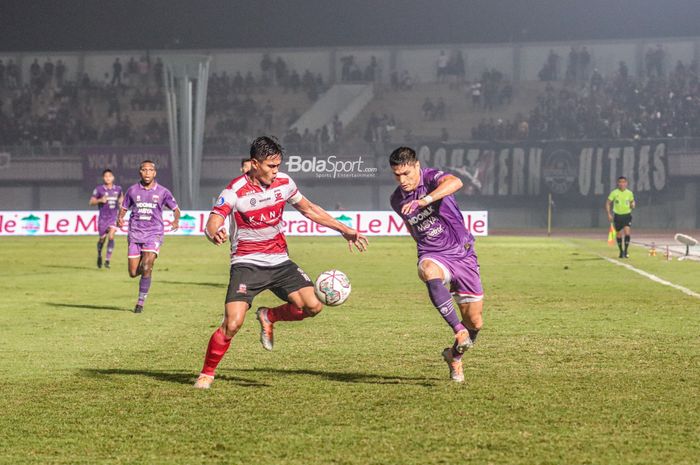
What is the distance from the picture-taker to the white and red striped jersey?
9.13 m

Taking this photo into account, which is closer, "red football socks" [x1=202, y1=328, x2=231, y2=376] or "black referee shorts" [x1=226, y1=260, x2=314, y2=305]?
"red football socks" [x1=202, y1=328, x2=231, y2=376]

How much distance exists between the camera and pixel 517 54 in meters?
62.8

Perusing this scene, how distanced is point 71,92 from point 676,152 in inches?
1373

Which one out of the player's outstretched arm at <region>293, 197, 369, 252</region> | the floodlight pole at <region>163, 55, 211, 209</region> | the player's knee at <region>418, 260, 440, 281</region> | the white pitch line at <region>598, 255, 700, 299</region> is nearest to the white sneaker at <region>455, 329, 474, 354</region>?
the player's knee at <region>418, 260, 440, 281</region>

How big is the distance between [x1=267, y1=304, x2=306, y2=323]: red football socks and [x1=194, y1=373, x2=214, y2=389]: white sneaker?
1.05 m

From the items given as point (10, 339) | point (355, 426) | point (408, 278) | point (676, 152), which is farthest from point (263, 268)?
point (676, 152)

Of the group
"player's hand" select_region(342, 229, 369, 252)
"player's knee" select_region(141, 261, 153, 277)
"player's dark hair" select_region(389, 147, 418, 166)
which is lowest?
"player's knee" select_region(141, 261, 153, 277)

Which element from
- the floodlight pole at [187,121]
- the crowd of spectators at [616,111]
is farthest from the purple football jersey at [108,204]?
the crowd of spectators at [616,111]

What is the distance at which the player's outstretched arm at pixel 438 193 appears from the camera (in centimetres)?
891

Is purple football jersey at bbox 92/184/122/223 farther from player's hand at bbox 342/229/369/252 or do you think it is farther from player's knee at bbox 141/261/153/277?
player's hand at bbox 342/229/369/252

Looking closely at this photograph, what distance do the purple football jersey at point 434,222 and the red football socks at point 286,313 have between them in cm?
123

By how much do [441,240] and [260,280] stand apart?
1.67 metres

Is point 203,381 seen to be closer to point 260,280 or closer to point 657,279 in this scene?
point 260,280

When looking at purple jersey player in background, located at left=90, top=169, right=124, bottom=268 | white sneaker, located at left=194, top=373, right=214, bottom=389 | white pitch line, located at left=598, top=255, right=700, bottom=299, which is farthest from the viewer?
purple jersey player in background, located at left=90, top=169, right=124, bottom=268
